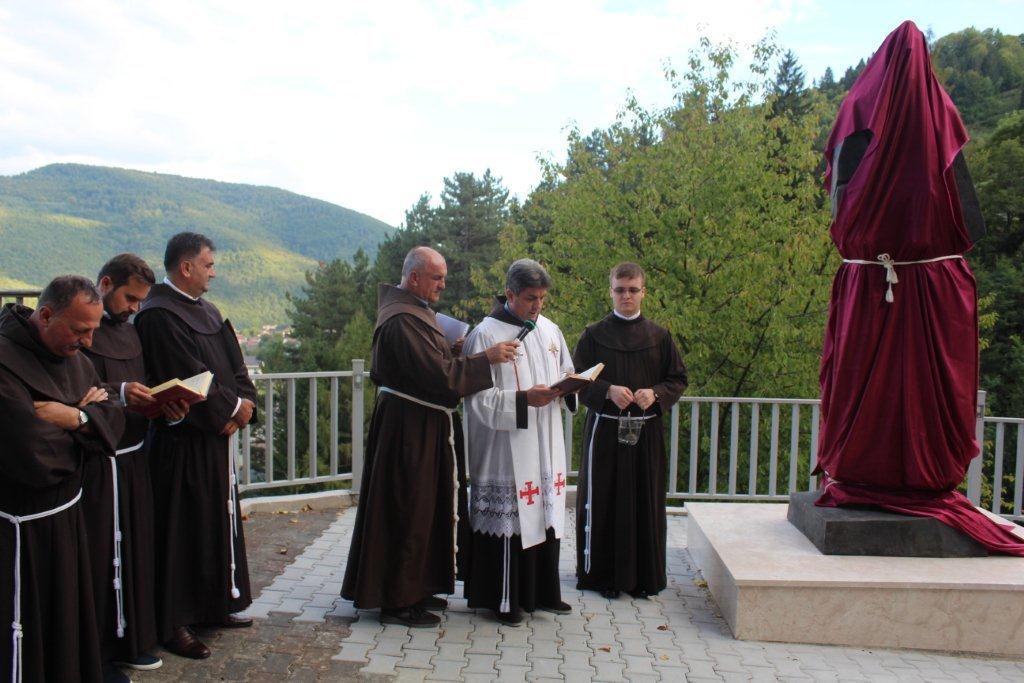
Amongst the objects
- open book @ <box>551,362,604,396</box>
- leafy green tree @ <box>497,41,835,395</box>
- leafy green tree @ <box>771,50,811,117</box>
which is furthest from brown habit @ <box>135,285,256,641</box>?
leafy green tree @ <box>771,50,811,117</box>

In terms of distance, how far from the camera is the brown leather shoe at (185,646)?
13.1 ft

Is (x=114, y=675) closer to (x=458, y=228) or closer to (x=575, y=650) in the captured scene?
(x=575, y=650)

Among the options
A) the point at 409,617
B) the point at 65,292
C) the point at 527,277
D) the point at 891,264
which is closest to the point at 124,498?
the point at 65,292

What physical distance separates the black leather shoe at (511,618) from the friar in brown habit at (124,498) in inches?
69.2

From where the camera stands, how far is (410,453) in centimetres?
449

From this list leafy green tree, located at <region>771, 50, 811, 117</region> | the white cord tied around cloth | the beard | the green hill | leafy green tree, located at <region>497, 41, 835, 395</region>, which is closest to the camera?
the beard

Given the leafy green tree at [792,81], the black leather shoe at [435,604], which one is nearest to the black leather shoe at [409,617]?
the black leather shoe at [435,604]

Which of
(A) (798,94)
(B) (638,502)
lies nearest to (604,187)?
(B) (638,502)

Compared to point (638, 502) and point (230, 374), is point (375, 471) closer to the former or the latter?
point (230, 374)

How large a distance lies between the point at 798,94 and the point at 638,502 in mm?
41725

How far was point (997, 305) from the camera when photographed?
2466 cm

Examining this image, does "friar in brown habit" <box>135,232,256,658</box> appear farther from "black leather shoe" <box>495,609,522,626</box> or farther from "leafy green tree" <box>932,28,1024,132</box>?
"leafy green tree" <box>932,28,1024,132</box>

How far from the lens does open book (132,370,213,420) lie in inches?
136

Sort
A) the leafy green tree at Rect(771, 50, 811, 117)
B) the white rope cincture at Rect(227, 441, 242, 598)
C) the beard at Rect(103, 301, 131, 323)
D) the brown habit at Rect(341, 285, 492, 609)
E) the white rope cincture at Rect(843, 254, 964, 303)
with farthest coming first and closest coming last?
the leafy green tree at Rect(771, 50, 811, 117) < the white rope cincture at Rect(843, 254, 964, 303) < the brown habit at Rect(341, 285, 492, 609) < the white rope cincture at Rect(227, 441, 242, 598) < the beard at Rect(103, 301, 131, 323)
